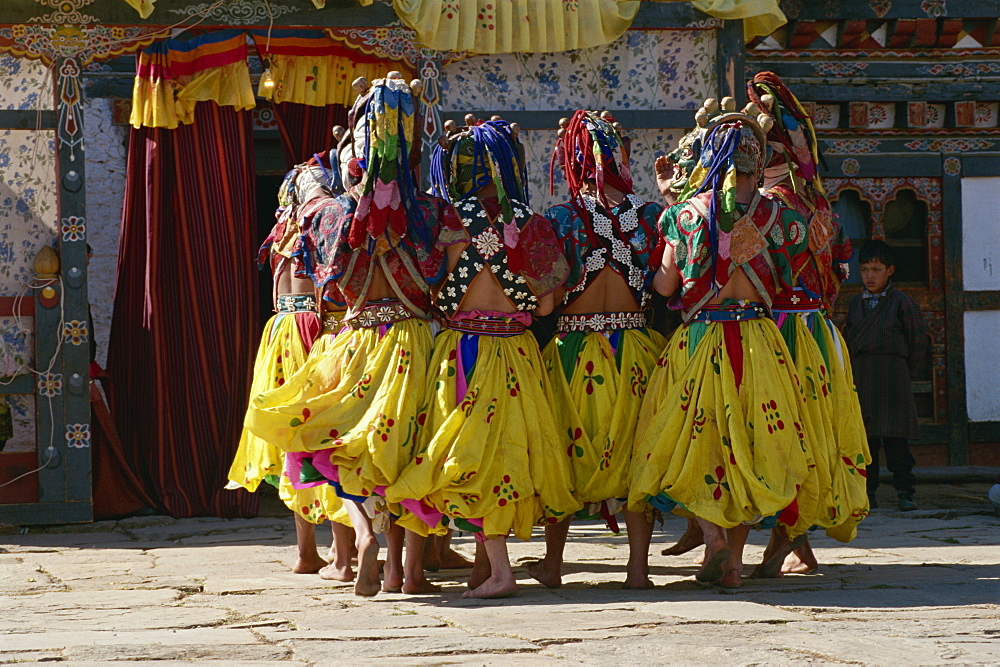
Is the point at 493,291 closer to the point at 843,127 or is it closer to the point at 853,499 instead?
the point at 853,499

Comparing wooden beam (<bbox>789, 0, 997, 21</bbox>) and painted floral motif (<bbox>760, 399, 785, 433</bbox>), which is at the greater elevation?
wooden beam (<bbox>789, 0, 997, 21</bbox>)

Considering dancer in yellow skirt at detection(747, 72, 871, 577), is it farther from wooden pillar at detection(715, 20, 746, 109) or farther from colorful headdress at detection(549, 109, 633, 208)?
wooden pillar at detection(715, 20, 746, 109)

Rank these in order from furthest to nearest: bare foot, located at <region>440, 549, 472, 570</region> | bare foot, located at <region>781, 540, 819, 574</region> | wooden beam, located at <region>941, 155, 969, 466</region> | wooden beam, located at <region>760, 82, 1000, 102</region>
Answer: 1. wooden beam, located at <region>941, 155, 969, 466</region>
2. wooden beam, located at <region>760, 82, 1000, 102</region>
3. bare foot, located at <region>440, 549, 472, 570</region>
4. bare foot, located at <region>781, 540, 819, 574</region>

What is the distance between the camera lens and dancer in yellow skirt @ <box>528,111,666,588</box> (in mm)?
5090

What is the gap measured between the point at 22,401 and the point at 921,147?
616 centimetres

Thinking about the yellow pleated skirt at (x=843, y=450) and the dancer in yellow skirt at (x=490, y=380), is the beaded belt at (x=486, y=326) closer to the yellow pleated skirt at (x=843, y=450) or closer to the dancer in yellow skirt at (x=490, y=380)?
the dancer in yellow skirt at (x=490, y=380)

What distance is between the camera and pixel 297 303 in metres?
5.62

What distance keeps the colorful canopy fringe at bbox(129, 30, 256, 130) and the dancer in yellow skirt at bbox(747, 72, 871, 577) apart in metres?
3.12

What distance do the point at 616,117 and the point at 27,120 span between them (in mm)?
3348

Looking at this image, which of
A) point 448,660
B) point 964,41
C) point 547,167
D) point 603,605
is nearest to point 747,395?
point 603,605

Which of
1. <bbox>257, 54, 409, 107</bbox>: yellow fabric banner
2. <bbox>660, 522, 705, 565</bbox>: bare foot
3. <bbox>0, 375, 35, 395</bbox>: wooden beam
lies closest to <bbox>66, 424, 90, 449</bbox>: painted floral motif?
<bbox>0, 375, 35, 395</bbox>: wooden beam

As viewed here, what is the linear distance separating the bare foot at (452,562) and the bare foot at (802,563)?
1421mm

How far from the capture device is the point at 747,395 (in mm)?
4930

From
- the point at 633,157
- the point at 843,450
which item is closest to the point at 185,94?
the point at 633,157
